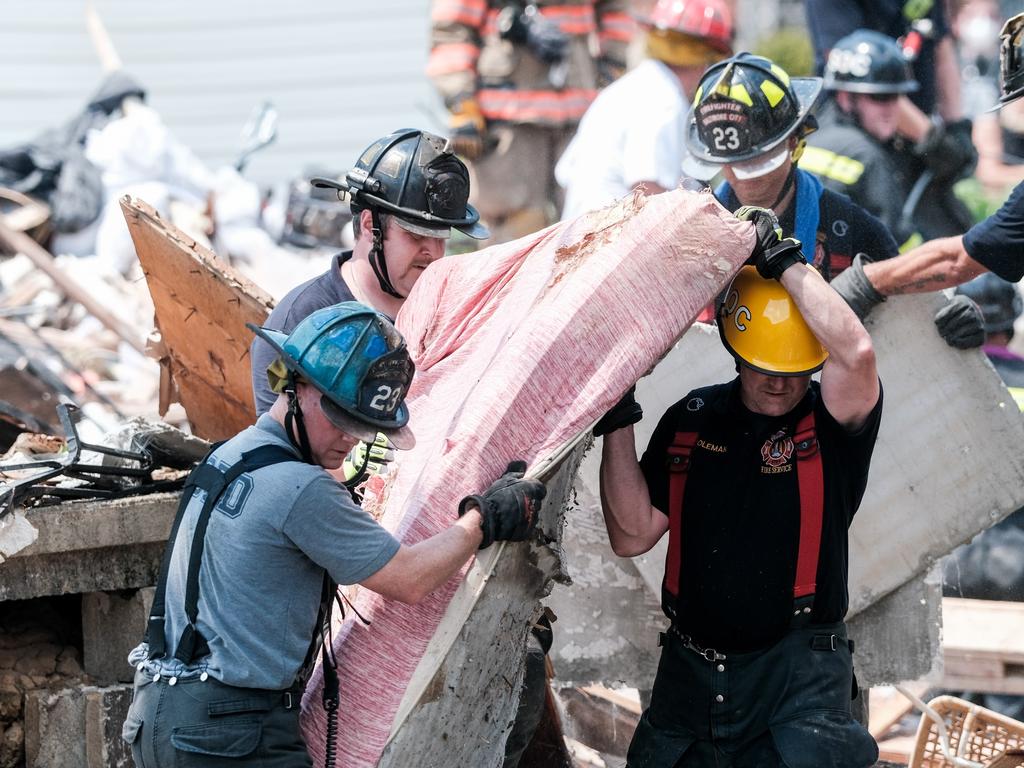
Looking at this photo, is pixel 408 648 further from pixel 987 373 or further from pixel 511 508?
pixel 987 373

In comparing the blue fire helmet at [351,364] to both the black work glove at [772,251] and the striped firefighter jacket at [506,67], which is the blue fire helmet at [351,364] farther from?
the striped firefighter jacket at [506,67]

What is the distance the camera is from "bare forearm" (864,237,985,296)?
468cm

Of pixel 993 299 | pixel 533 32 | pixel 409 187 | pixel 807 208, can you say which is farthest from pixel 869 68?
pixel 409 187

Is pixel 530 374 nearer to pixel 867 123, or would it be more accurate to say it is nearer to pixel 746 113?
pixel 746 113

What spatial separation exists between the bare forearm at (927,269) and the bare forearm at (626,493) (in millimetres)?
1252

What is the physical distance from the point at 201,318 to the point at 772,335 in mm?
2466

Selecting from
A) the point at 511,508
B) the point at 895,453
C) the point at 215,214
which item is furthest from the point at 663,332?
the point at 215,214

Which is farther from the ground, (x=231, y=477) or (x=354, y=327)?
(x=354, y=327)

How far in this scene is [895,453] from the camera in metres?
4.99

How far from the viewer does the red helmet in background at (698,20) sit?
702 cm

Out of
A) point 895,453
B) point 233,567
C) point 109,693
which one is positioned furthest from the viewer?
point 895,453

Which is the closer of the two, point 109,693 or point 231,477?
point 231,477

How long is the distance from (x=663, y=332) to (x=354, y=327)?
0.89m

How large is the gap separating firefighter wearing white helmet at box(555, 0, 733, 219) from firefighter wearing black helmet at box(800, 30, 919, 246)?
64 cm
